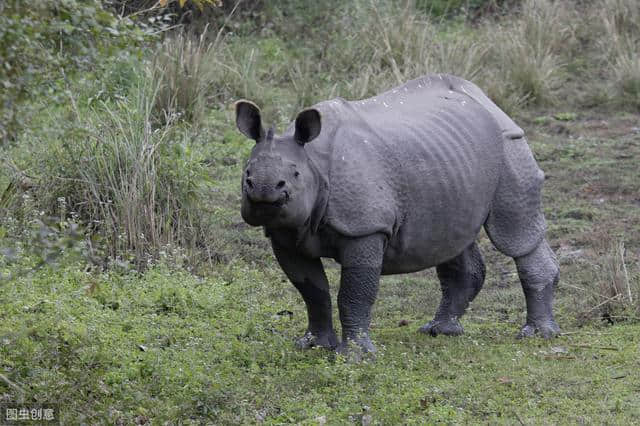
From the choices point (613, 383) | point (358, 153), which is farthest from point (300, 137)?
point (613, 383)

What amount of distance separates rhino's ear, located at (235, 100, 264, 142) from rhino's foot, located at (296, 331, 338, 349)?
55.8 inches

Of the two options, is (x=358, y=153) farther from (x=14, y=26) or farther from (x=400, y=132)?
(x=14, y=26)

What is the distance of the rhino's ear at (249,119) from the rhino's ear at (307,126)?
0.22 metres

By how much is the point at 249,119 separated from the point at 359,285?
1.18m

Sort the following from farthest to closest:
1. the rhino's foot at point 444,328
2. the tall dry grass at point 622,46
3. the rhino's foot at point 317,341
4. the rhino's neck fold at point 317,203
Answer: the tall dry grass at point 622,46, the rhino's foot at point 444,328, the rhino's foot at point 317,341, the rhino's neck fold at point 317,203

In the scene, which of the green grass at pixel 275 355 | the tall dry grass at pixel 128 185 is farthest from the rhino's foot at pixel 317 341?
the tall dry grass at pixel 128 185

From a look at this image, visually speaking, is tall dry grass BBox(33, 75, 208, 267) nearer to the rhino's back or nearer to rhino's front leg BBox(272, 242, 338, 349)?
rhino's front leg BBox(272, 242, 338, 349)

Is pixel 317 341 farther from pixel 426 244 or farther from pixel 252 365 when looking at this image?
pixel 426 244

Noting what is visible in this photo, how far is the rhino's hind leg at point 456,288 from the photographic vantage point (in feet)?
25.2

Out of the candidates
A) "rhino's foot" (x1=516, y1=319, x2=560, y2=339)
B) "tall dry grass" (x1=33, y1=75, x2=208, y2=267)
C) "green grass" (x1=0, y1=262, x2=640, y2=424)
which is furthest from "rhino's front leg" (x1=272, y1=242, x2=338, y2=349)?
"tall dry grass" (x1=33, y1=75, x2=208, y2=267)

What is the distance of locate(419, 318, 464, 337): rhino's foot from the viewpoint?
25.0 feet

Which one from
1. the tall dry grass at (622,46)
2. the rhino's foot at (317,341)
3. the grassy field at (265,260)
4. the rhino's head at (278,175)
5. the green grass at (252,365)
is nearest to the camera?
the green grass at (252,365)

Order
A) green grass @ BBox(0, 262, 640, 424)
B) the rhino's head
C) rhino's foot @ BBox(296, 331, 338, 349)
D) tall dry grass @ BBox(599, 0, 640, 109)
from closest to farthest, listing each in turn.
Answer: green grass @ BBox(0, 262, 640, 424), the rhino's head, rhino's foot @ BBox(296, 331, 338, 349), tall dry grass @ BBox(599, 0, 640, 109)

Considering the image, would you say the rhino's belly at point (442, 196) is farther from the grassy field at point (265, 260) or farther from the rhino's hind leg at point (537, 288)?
the grassy field at point (265, 260)
